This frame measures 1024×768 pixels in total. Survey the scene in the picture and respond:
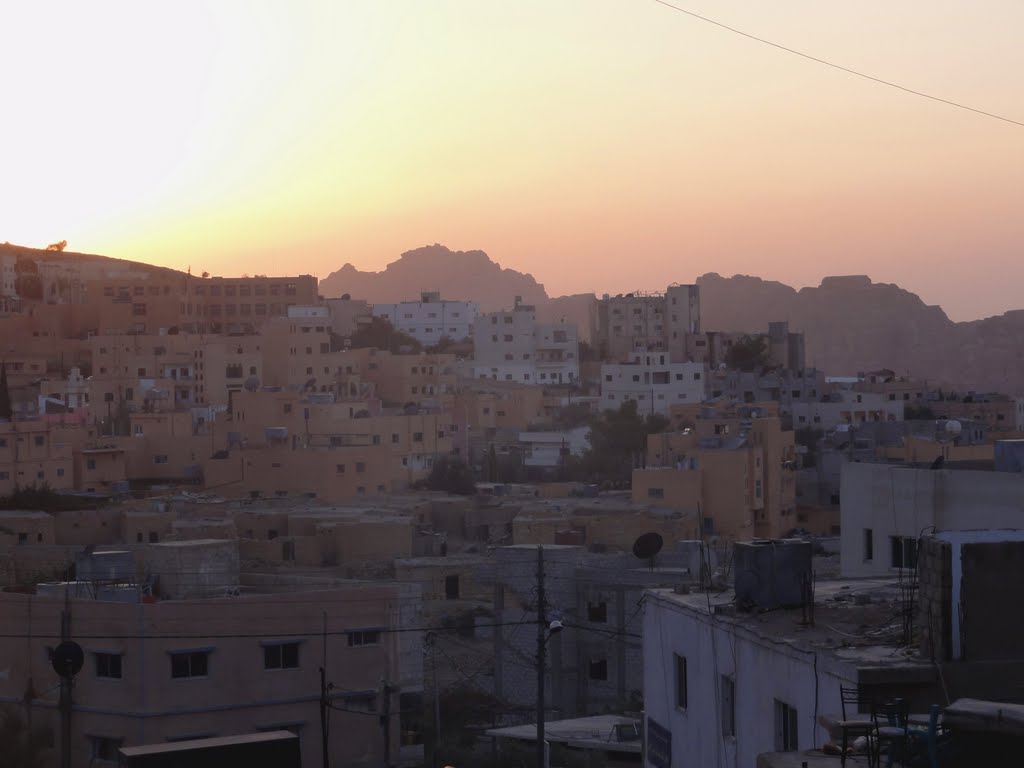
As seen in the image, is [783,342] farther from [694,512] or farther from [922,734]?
[922,734]

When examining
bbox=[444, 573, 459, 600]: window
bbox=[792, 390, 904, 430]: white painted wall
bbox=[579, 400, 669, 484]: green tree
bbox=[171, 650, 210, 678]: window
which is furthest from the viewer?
bbox=[792, 390, 904, 430]: white painted wall

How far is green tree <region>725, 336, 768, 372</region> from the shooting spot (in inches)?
2176

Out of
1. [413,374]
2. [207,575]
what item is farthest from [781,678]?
[413,374]

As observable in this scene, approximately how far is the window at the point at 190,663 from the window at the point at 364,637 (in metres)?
1.40

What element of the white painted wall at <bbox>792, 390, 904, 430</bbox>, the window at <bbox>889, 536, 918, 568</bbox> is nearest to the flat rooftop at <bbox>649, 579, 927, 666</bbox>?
the window at <bbox>889, 536, 918, 568</bbox>

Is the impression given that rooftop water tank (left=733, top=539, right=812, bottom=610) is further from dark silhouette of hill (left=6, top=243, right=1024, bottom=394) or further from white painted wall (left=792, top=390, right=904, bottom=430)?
dark silhouette of hill (left=6, top=243, right=1024, bottom=394)

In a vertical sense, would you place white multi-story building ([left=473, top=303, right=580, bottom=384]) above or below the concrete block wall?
above

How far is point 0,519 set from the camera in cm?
2714

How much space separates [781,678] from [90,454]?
2916 centimetres

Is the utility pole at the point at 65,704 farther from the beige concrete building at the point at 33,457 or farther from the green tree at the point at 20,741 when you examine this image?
the beige concrete building at the point at 33,457

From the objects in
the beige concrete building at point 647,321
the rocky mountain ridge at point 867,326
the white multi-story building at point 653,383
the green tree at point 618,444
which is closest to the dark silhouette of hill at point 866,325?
the rocky mountain ridge at point 867,326

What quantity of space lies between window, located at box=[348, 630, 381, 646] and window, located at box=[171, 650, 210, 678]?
1398 mm

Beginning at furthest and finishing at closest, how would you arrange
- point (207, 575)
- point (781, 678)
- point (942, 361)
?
point (942, 361) < point (207, 575) < point (781, 678)

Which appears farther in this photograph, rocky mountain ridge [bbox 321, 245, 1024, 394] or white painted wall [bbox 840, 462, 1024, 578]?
rocky mountain ridge [bbox 321, 245, 1024, 394]
